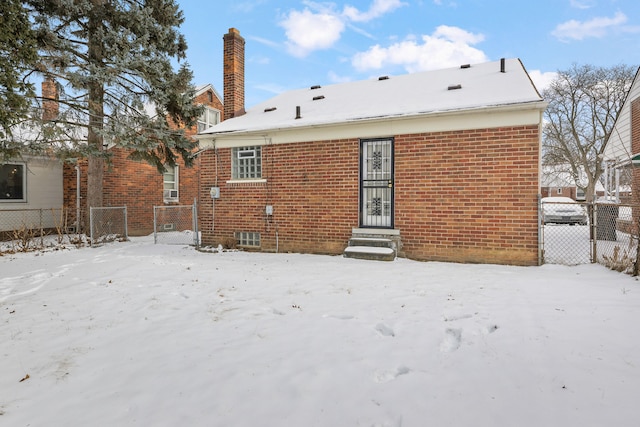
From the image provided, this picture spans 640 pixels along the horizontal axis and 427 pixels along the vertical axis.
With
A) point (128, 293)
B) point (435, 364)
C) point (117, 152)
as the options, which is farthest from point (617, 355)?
point (117, 152)

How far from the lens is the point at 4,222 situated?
506 inches

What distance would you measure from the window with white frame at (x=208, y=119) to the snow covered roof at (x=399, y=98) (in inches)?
259

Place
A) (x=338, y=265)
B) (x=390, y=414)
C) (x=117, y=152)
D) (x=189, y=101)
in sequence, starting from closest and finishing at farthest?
(x=390, y=414) → (x=338, y=265) → (x=189, y=101) → (x=117, y=152)

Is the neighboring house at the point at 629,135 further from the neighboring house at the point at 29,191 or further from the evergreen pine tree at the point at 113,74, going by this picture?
→ the neighboring house at the point at 29,191

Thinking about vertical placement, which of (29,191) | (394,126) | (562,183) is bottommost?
(29,191)

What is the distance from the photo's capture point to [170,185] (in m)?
16.3

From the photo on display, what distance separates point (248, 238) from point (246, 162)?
219 centimetres

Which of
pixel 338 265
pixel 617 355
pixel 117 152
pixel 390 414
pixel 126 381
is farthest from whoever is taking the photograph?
pixel 117 152

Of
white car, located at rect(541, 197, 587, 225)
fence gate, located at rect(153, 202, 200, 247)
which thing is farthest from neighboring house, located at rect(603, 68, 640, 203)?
fence gate, located at rect(153, 202, 200, 247)

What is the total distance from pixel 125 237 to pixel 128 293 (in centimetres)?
802

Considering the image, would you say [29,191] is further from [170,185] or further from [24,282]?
[24,282]

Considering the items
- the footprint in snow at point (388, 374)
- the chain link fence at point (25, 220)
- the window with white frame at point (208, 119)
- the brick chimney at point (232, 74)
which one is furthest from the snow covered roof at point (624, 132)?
the chain link fence at point (25, 220)

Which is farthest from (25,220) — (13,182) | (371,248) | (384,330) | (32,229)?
(384,330)

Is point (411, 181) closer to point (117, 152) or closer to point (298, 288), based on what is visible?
point (298, 288)
